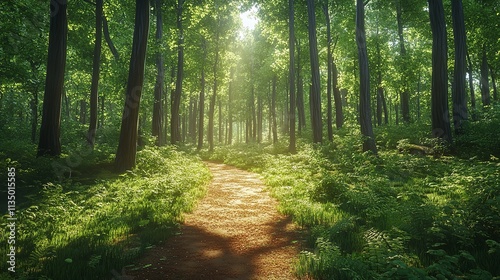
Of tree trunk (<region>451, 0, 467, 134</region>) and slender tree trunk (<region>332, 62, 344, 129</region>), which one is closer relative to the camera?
tree trunk (<region>451, 0, 467, 134</region>)

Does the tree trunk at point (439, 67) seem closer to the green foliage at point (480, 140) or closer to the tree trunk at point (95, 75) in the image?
the green foliage at point (480, 140)

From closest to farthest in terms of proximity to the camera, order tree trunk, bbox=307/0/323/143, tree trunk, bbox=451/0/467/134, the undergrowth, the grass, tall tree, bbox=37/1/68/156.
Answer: the undergrowth
the grass
tall tree, bbox=37/1/68/156
tree trunk, bbox=451/0/467/134
tree trunk, bbox=307/0/323/143

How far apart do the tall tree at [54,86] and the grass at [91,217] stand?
2.54 feet

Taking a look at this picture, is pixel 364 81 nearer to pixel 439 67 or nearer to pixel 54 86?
pixel 439 67

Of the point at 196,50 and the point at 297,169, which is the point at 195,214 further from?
the point at 196,50

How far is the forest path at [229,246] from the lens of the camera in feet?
14.8

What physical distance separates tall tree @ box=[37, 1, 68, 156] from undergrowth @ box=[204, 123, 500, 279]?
8497mm

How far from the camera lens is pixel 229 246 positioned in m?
5.67

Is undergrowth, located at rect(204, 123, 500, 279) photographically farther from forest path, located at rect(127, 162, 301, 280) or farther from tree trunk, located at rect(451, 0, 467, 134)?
tree trunk, located at rect(451, 0, 467, 134)

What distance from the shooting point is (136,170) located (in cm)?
1200

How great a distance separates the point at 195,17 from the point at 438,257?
19.3 metres

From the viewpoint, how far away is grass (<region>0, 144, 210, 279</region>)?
4.34 m

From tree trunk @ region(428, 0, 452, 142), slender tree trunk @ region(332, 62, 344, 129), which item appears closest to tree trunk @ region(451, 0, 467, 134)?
tree trunk @ region(428, 0, 452, 142)

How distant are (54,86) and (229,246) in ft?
33.3
